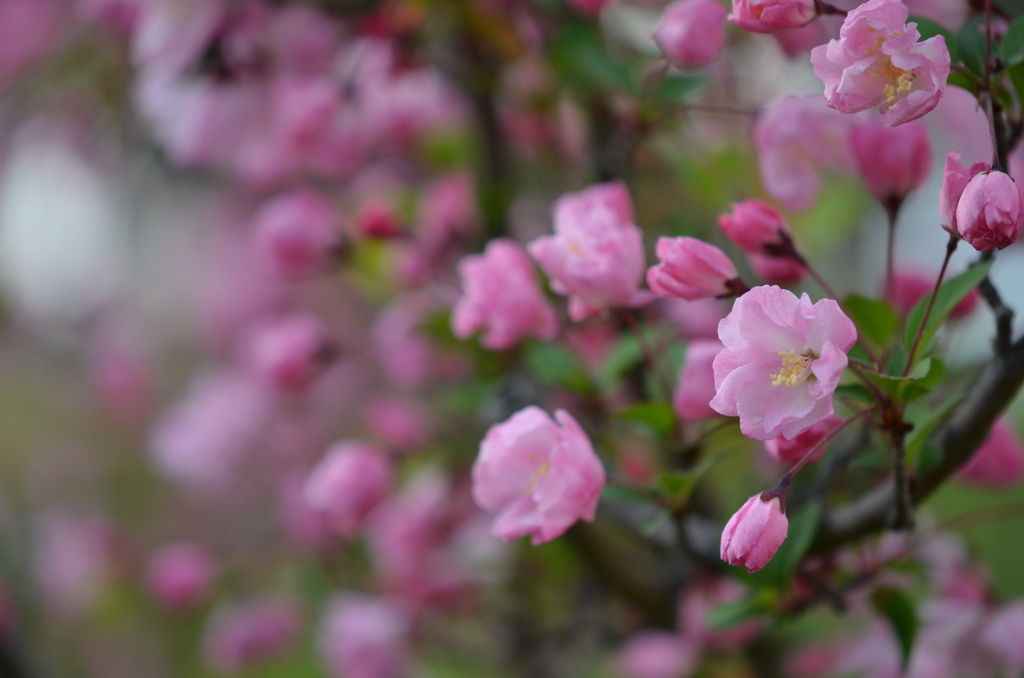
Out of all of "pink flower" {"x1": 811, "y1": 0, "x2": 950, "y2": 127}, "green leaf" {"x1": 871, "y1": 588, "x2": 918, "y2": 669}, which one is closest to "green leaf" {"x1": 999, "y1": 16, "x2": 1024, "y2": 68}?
"pink flower" {"x1": 811, "y1": 0, "x2": 950, "y2": 127}

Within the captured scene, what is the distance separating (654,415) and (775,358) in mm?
135

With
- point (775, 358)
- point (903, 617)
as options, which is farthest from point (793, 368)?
point (903, 617)

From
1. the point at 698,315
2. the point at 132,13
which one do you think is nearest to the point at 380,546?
the point at 698,315

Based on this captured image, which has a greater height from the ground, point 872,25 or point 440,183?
point 872,25

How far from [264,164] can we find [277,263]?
0.14 meters

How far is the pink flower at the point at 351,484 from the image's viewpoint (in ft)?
1.96

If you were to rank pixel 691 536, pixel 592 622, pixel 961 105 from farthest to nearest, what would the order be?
pixel 592 622
pixel 961 105
pixel 691 536

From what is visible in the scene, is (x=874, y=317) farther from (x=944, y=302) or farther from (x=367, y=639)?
(x=367, y=639)

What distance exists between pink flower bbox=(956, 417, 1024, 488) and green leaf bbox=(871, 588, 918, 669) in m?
0.08

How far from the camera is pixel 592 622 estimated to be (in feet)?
2.87

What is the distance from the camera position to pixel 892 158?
1.36 ft

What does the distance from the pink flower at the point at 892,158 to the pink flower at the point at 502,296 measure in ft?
0.62

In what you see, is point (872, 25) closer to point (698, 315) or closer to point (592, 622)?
point (698, 315)

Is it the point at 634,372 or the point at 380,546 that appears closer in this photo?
the point at 634,372
